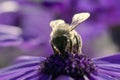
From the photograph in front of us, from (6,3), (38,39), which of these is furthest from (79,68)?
(6,3)

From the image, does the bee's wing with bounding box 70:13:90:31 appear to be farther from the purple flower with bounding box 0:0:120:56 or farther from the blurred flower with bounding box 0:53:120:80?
the purple flower with bounding box 0:0:120:56

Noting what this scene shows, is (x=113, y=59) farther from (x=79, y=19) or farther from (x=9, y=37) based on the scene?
(x=9, y=37)

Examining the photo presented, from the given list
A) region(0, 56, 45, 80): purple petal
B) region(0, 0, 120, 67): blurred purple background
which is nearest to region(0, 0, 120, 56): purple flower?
region(0, 0, 120, 67): blurred purple background

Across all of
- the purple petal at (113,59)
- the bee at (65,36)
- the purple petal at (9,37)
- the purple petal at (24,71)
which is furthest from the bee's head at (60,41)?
the purple petal at (9,37)

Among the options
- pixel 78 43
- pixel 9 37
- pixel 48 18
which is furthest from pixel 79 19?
pixel 48 18

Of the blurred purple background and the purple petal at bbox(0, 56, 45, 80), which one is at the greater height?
the blurred purple background

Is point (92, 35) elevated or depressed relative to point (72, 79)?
elevated

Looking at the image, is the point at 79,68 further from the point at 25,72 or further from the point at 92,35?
the point at 92,35
